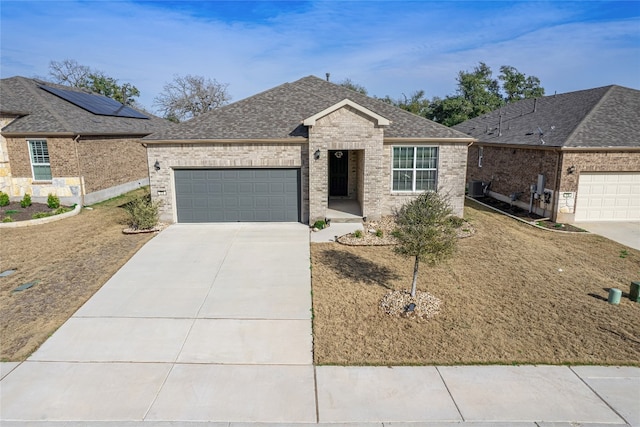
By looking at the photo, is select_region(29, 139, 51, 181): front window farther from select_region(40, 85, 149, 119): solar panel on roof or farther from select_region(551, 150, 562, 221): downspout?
select_region(551, 150, 562, 221): downspout

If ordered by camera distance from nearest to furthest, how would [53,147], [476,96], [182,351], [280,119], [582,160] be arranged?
[182,351]
[582,160]
[280,119]
[53,147]
[476,96]

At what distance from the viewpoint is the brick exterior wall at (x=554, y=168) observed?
1570 centimetres

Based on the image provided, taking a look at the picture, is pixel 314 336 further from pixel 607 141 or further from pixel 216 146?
pixel 607 141

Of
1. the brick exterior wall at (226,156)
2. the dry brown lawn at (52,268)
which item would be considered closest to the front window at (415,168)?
the brick exterior wall at (226,156)

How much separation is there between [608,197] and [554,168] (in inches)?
104

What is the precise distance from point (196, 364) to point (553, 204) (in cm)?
1526

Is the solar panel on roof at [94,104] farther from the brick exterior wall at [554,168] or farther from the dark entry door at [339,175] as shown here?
the brick exterior wall at [554,168]

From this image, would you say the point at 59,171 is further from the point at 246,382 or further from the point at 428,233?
the point at 428,233

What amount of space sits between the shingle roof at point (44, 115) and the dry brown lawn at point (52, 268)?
483 cm

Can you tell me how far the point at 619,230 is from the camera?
596 inches

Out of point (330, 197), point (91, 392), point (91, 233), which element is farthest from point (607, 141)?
point (91, 233)

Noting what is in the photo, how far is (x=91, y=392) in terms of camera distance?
607cm

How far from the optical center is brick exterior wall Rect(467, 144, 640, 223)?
15697 millimetres

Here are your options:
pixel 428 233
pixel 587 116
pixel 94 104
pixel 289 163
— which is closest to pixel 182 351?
pixel 428 233
